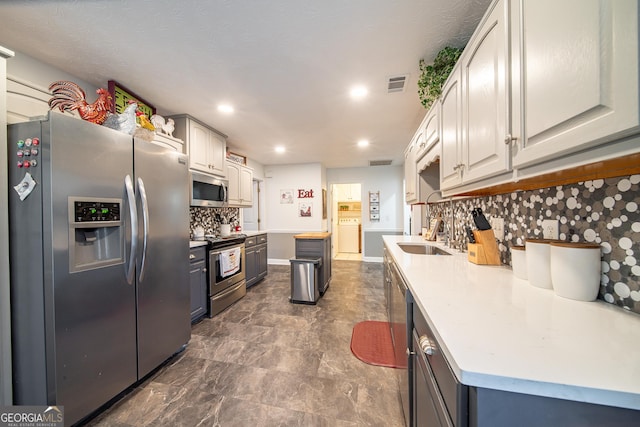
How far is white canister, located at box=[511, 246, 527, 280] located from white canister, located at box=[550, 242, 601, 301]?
226 mm

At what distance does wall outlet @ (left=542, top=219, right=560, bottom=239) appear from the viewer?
992mm

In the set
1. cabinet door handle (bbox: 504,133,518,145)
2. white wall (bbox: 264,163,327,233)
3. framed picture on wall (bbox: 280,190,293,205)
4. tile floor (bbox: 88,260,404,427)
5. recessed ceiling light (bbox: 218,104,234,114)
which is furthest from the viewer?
framed picture on wall (bbox: 280,190,293,205)

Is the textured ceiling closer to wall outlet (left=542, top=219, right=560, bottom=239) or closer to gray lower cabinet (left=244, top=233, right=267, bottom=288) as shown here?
wall outlet (left=542, top=219, right=560, bottom=239)

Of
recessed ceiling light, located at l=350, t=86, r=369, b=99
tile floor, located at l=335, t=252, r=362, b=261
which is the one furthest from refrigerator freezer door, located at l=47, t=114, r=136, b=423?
tile floor, located at l=335, t=252, r=362, b=261

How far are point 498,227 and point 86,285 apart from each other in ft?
8.44

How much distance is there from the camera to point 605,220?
2.61 feet

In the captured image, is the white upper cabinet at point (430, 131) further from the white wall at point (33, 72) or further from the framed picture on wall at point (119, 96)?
the white wall at point (33, 72)

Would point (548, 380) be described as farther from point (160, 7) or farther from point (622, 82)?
point (160, 7)

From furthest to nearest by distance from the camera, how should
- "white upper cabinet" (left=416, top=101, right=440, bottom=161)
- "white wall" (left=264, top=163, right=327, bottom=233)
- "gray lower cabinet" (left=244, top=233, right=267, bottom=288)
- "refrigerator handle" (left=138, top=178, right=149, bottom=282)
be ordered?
"white wall" (left=264, top=163, right=327, bottom=233) < "gray lower cabinet" (left=244, top=233, right=267, bottom=288) < "white upper cabinet" (left=416, top=101, right=440, bottom=161) < "refrigerator handle" (left=138, top=178, right=149, bottom=282)

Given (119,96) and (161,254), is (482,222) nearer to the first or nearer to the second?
(161,254)

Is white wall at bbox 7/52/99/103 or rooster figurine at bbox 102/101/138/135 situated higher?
white wall at bbox 7/52/99/103

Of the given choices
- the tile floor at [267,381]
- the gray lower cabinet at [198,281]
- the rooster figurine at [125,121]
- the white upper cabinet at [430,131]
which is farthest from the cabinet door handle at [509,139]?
the gray lower cabinet at [198,281]

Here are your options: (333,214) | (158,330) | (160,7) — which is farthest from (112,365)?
(333,214)

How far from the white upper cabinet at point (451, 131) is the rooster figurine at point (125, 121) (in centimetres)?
221
